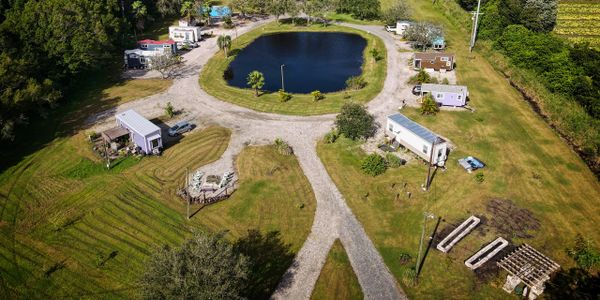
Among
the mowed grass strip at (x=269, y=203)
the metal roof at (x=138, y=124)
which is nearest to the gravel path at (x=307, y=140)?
the mowed grass strip at (x=269, y=203)

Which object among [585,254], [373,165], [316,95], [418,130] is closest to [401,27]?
[316,95]

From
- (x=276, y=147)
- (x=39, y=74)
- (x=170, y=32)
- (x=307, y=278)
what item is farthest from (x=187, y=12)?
(x=307, y=278)

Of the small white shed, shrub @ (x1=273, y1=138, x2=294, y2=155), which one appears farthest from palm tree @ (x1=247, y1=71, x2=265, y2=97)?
the small white shed

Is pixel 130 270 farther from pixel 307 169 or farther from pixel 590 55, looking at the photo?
pixel 590 55

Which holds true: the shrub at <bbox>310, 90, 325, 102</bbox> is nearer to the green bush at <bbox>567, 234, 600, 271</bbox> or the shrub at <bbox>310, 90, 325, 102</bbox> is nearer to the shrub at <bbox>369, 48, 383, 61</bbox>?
the shrub at <bbox>369, 48, 383, 61</bbox>

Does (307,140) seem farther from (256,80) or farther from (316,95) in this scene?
(256,80)

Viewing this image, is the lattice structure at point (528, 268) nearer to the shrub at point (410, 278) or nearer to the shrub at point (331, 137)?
the shrub at point (410, 278)
